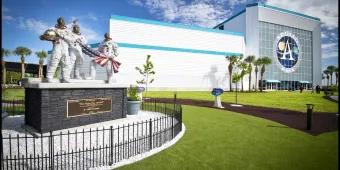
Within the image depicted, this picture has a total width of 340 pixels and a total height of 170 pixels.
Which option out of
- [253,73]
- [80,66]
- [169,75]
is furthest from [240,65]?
[80,66]

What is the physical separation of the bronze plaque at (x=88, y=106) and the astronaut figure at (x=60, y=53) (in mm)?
1077

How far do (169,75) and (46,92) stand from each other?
1906 inches

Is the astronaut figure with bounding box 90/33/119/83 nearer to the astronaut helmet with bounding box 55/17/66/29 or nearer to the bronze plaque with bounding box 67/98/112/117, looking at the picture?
the bronze plaque with bounding box 67/98/112/117

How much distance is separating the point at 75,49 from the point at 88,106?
2767mm

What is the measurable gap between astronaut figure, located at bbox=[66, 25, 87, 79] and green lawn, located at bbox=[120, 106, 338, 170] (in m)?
6.09

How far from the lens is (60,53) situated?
36.7 ft

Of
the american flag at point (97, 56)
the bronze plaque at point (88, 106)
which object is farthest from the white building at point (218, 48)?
the bronze plaque at point (88, 106)

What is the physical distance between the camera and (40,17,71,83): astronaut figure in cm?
1096

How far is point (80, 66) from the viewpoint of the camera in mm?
12984

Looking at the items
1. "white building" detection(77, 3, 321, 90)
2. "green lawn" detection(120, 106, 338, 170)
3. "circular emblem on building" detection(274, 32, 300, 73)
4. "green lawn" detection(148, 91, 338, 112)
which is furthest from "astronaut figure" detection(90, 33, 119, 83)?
"circular emblem on building" detection(274, 32, 300, 73)

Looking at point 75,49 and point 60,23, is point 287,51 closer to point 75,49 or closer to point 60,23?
point 75,49

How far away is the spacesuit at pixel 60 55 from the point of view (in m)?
11.0

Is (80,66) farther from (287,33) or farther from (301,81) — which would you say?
(301,81)

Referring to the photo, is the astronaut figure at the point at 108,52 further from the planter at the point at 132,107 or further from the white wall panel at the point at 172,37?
the white wall panel at the point at 172,37
